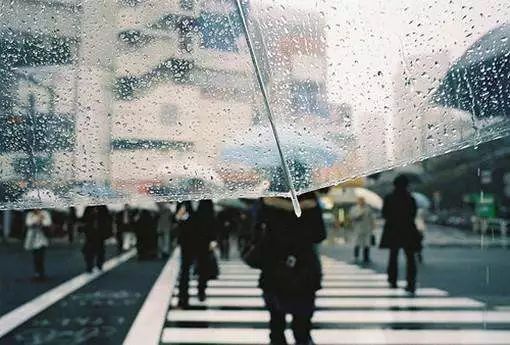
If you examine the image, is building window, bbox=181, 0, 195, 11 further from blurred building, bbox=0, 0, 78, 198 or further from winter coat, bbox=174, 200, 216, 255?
winter coat, bbox=174, 200, 216, 255

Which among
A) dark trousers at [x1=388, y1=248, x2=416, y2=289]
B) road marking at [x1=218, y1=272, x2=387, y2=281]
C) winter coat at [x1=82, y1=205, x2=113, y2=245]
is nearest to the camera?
dark trousers at [x1=388, y1=248, x2=416, y2=289]

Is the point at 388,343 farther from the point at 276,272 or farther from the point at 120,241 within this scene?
the point at 120,241

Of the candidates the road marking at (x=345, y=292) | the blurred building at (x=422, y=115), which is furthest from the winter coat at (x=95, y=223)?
the blurred building at (x=422, y=115)

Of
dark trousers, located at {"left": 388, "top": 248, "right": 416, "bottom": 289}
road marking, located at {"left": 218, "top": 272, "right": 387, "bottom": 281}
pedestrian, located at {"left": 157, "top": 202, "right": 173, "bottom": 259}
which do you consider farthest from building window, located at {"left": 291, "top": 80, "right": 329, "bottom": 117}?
pedestrian, located at {"left": 157, "top": 202, "right": 173, "bottom": 259}

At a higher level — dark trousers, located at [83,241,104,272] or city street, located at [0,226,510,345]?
dark trousers, located at [83,241,104,272]

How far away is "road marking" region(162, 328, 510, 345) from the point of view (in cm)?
656

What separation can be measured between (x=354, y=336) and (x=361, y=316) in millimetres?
1408

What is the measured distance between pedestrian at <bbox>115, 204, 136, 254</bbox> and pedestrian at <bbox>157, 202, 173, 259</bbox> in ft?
6.59

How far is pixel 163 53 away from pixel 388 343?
4.92 metres

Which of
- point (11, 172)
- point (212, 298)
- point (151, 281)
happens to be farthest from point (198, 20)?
point (151, 281)

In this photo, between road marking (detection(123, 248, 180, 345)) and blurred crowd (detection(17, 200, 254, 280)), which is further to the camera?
blurred crowd (detection(17, 200, 254, 280))

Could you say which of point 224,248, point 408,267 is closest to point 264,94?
point 408,267

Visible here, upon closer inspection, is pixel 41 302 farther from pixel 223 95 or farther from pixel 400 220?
pixel 223 95

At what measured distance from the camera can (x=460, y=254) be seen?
1980 cm
